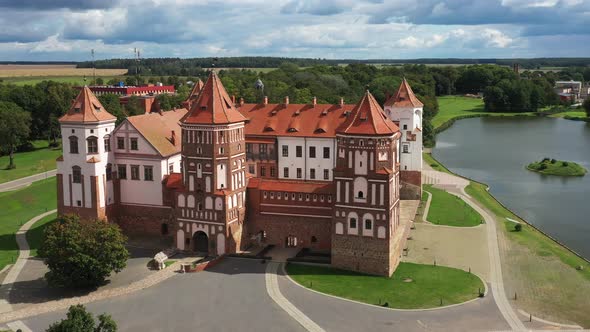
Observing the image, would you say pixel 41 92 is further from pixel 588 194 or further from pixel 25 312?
pixel 588 194

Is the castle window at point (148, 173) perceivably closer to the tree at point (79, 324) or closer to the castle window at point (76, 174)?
the castle window at point (76, 174)

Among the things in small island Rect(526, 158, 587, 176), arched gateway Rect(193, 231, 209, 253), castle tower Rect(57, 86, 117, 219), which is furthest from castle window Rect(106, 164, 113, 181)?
small island Rect(526, 158, 587, 176)

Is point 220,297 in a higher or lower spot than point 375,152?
lower

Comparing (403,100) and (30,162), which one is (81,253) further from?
(30,162)

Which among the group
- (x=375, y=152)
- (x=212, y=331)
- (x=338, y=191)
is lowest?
(x=212, y=331)

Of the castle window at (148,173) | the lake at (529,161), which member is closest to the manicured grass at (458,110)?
the lake at (529,161)

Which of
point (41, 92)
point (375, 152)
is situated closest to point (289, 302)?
point (375, 152)
